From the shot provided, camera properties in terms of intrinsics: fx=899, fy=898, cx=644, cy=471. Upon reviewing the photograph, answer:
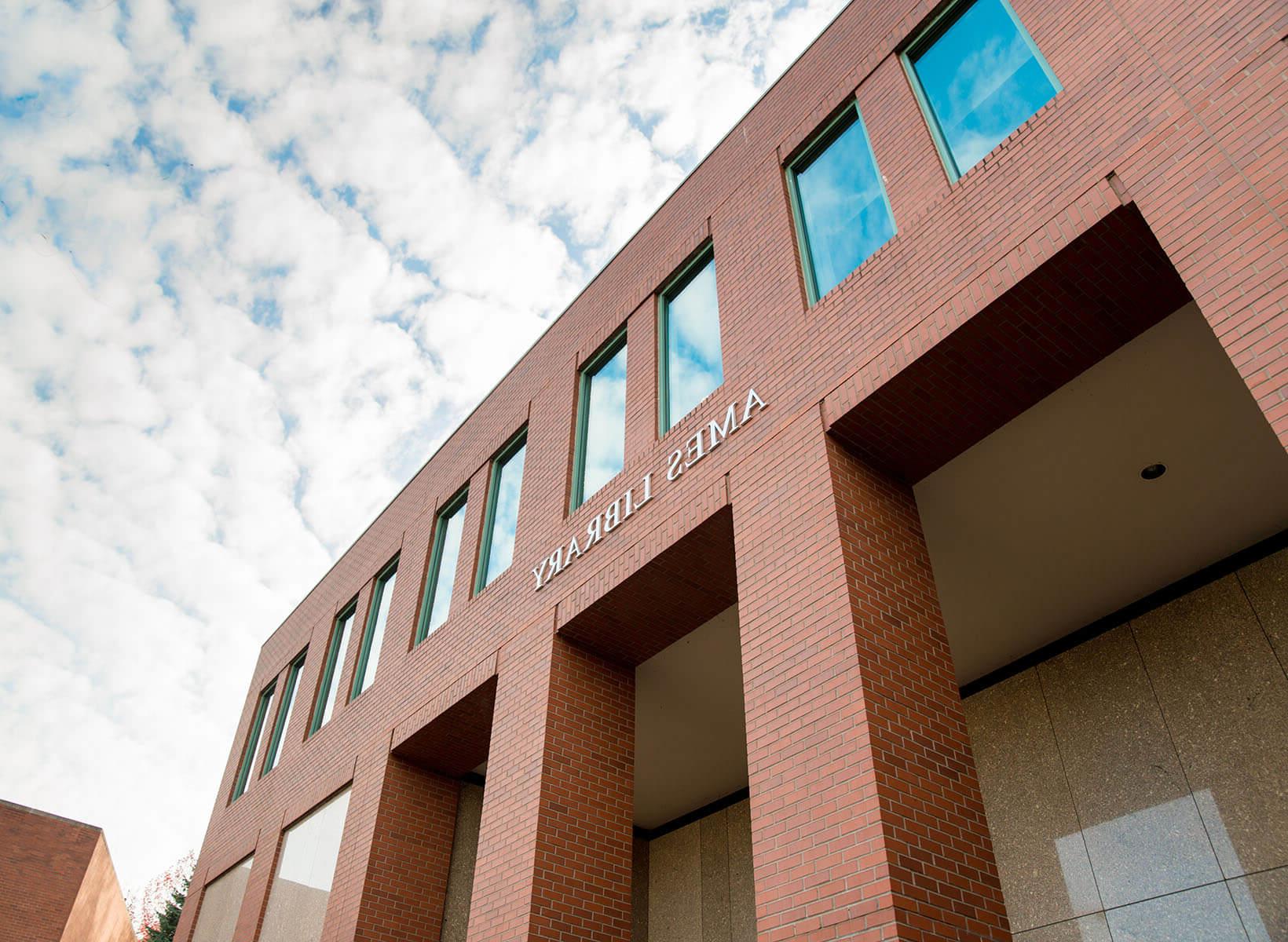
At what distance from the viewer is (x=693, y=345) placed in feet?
30.9

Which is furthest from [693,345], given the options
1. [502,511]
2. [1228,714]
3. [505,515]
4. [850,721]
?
[1228,714]

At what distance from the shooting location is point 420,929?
10070mm

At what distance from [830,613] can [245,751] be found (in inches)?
575

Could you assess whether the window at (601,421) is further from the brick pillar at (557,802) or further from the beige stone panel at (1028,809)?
the beige stone panel at (1028,809)

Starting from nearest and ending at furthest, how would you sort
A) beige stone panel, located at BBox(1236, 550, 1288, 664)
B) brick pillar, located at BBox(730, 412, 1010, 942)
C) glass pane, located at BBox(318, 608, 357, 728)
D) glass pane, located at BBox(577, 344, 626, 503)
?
brick pillar, located at BBox(730, 412, 1010, 942) < beige stone panel, located at BBox(1236, 550, 1288, 664) < glass pane, located at BBox(577, 344, 626, 503) < glass pane, located at BBox(318, 608, 357, 728)

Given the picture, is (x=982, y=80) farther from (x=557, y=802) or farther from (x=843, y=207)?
(x=557, y=802)

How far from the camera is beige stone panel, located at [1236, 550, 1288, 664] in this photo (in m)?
7.02

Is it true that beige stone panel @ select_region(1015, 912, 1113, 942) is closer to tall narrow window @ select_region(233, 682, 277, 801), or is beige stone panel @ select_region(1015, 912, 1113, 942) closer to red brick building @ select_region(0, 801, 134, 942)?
tall narrow window @ select_region(233, 682, 277, 801)

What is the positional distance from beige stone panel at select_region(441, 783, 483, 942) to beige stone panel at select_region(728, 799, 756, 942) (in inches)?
123

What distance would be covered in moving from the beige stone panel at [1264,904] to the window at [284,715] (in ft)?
43.7

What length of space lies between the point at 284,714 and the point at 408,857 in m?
6.76

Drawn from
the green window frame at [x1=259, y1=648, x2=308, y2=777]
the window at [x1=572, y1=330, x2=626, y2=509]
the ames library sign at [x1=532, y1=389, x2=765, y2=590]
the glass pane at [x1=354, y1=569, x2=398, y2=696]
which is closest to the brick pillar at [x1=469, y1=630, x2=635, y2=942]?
the ames library sign at [x1=532, y1=389, x2=765, y2=590]

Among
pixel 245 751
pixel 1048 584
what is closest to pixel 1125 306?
pixel 1048 584

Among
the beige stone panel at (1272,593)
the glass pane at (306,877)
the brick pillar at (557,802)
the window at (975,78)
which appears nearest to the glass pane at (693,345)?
the window at (975,78)
